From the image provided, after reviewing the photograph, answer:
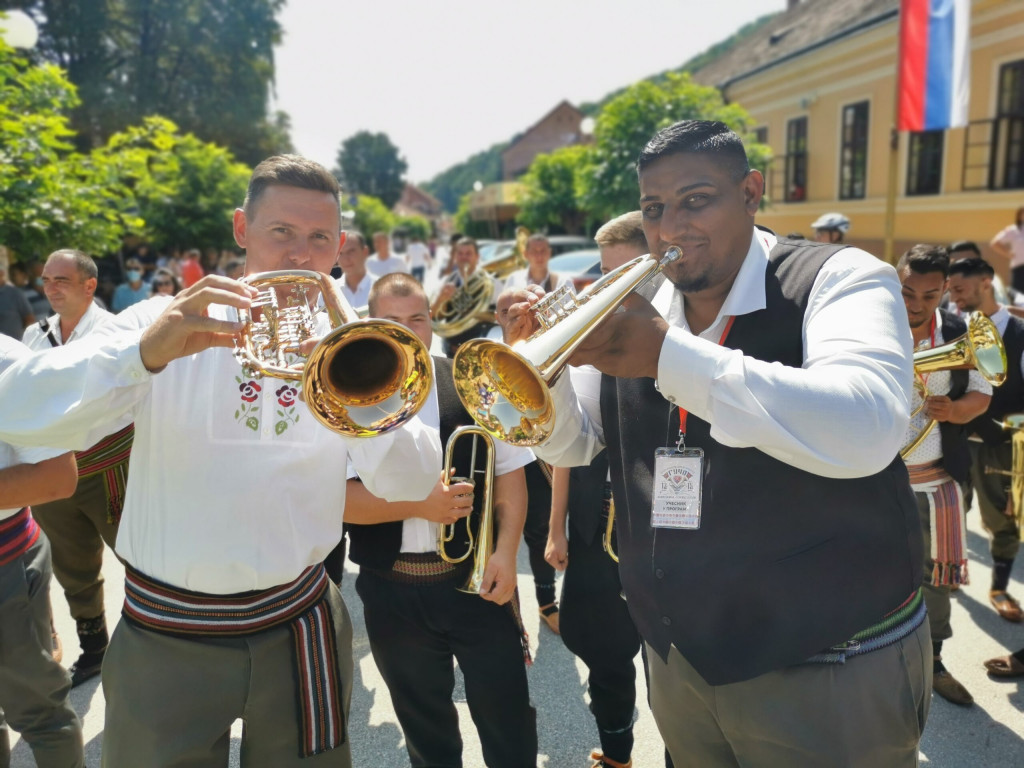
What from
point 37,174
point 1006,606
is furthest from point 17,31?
point 1006,606

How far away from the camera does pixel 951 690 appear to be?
11.6 feet

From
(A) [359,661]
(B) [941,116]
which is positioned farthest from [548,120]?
(A) [359,661]

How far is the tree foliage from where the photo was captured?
27.6m

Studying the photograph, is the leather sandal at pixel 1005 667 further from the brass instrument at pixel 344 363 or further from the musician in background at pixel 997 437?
the brass instrument at pixel 344 363

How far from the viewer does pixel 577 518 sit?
301 centimetres

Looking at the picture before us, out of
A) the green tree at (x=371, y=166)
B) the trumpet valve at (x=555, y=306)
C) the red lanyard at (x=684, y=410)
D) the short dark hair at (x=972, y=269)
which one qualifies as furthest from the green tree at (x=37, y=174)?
the green tree at (x=371, y=166)

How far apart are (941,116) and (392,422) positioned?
10942 mm

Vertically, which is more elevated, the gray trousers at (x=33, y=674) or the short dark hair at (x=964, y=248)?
the short dark hair at (x=964, y=248)

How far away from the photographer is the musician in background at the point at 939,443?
3.43 metres

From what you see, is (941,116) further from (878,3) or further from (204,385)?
(204,385)

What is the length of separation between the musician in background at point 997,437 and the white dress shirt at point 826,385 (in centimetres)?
A: 312

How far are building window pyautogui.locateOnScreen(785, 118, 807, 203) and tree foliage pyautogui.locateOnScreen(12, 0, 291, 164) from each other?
23.6m

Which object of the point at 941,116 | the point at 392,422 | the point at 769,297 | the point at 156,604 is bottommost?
the point at 156,604

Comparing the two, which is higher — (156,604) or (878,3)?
(878,3)
